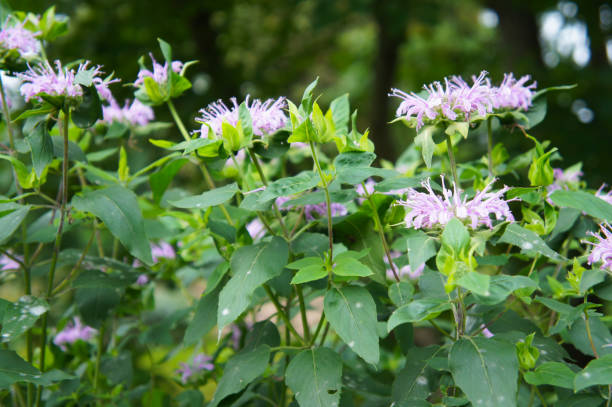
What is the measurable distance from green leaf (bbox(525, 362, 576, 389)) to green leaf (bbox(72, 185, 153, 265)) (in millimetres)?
525

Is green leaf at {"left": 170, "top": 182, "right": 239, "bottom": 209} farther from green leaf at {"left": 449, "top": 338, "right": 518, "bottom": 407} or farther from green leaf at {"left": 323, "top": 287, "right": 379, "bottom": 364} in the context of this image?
green leaf at {"left": 449, "top": 338, "right": 518, "bottom": 407}

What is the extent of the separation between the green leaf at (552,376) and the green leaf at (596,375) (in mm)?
45

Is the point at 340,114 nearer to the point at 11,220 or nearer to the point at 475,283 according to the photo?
the point at 475,283

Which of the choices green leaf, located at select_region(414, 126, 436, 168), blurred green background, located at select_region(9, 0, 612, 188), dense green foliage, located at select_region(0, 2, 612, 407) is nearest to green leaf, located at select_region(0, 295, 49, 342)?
dense green foliage, located at select_region(0, 2, 612, 407)

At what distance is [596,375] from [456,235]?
208 millimetres

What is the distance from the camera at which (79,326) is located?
1.18 meters

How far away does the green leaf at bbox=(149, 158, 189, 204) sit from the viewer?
85cm

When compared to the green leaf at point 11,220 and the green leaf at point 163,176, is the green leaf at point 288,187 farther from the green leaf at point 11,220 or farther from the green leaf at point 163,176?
the green leaf at point 11,220

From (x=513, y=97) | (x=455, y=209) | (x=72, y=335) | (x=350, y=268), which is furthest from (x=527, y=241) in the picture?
(x=72, y=335)

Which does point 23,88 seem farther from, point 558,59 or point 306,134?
point 558,59

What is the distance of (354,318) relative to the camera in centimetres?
66

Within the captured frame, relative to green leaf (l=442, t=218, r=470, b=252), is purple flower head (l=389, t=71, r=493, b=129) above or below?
above

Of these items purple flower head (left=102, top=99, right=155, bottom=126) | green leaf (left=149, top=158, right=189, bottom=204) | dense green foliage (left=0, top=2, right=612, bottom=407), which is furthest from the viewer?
purple flower head (left=102, top=99, right=155, bottom=126)

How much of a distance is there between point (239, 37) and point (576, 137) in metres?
2.51
